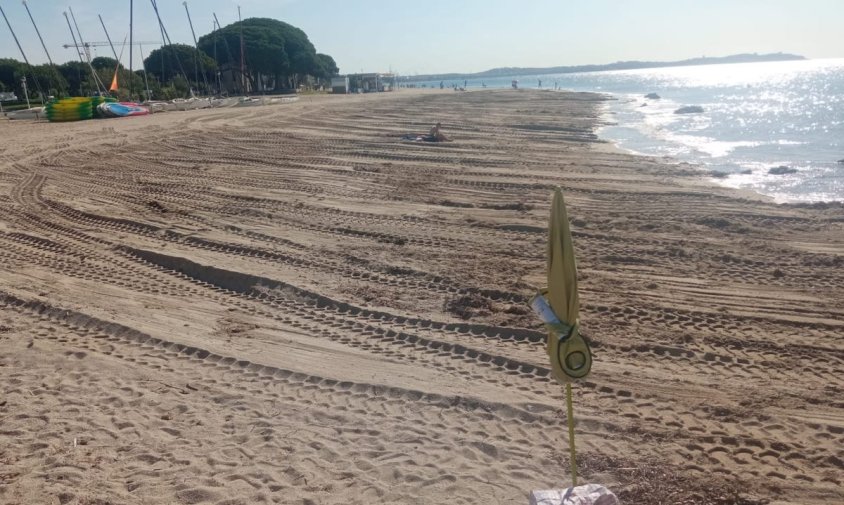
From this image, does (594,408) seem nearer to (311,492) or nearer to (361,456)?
(361,456)

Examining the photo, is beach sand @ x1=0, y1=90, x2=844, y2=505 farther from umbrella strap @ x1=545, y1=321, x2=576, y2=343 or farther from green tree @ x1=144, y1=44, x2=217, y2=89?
green tree @ x1=144, y1=44, x2=217, y2=89

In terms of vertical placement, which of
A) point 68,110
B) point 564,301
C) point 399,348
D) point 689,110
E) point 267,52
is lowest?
point 399,348

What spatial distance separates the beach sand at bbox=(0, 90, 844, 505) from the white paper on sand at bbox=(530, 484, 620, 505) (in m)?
0.59

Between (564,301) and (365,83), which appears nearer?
(564,301)

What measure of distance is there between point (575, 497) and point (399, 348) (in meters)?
2.69

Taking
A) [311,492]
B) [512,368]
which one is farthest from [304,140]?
[311,492]

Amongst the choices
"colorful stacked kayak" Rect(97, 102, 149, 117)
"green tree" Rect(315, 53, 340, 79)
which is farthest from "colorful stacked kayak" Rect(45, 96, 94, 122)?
"green tree" Rect(315, 53, 340, 79)

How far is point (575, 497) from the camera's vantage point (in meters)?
3.08

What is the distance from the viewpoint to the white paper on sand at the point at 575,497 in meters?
3.03

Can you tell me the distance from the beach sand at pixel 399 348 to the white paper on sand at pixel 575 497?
587mm

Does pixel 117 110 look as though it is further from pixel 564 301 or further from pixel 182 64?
pixel 182 64

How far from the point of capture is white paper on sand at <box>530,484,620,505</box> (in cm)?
303

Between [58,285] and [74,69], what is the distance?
54762 millimetres

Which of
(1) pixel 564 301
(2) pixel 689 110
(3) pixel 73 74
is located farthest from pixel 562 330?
(3) pixel 73 74
